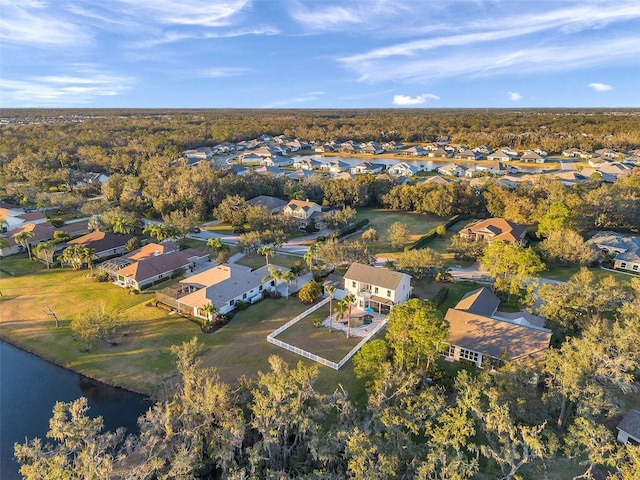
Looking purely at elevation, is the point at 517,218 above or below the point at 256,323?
above

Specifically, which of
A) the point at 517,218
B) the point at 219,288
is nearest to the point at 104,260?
the point at 219,288

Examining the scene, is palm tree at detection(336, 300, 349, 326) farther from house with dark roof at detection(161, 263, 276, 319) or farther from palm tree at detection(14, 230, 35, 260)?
palm tree at detection(14, 230, 35, 260)

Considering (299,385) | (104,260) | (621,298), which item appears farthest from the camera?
(104,260)

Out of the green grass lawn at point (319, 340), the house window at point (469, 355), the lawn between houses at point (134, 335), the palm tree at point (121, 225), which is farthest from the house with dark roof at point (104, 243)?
the house window at point (469, 355)

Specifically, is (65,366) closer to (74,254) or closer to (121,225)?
(74,254)

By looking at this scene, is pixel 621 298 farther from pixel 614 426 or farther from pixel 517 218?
pixel 517 218

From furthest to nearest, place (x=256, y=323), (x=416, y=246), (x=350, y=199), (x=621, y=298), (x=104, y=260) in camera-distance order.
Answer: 1. (x=350, y=199)
2. (x=416, y=246)
3. (x=104, y=260)
4. (x=256, y=323)
5. (x=621, y=298)
